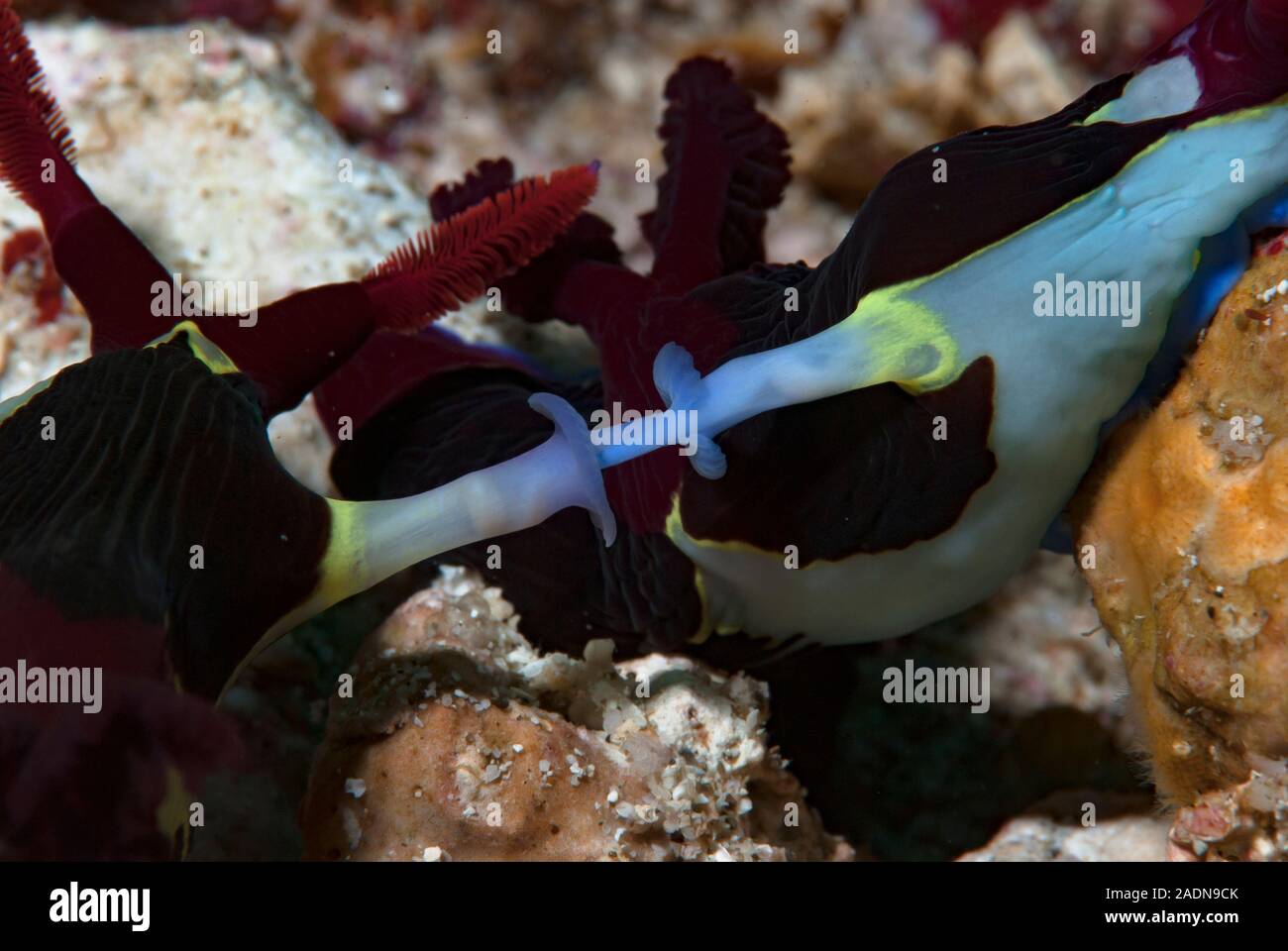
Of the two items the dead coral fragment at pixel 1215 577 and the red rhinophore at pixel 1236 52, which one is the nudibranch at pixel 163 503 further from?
the red rhinophore at pixel 1236 52

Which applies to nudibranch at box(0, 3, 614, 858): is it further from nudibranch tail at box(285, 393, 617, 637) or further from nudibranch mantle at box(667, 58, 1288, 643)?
nudibranch mantle at box(667, 58, 1288, 643)

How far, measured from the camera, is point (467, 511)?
6.02 feet

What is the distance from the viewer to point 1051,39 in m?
3.13

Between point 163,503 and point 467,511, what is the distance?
0.51 metres
